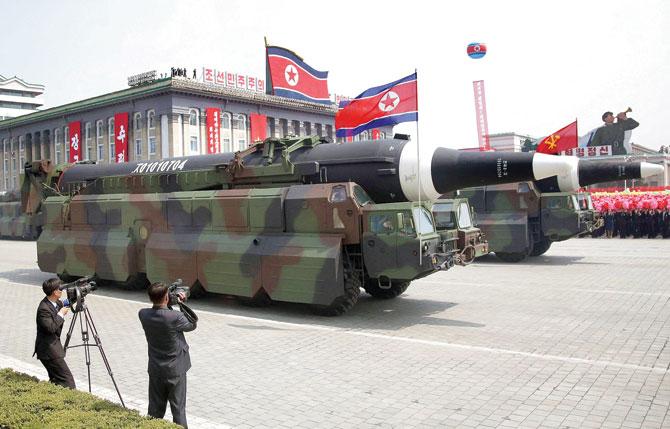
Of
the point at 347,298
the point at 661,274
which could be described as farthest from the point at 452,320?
the point at 661,274

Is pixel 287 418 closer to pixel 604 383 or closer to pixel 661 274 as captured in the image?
pixel 604 383

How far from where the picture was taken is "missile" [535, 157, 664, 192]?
14122 mm

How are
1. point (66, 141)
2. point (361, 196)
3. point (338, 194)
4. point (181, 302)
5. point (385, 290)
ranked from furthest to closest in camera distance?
1. point (66, 141)
2. point (385, 290)
3. point (361, 196)
4. point (338, 194)
5. point (181, 302)

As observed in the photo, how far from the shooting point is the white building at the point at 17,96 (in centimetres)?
9825

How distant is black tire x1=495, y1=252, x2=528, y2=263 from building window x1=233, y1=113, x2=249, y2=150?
3382 centimetres

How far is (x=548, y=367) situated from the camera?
699 centimetres

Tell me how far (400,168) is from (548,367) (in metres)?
4.31

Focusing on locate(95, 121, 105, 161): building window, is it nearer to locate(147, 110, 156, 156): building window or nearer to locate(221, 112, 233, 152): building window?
locate(147, 110, 156, 156): building window

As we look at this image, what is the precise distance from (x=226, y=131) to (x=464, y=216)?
38.5m

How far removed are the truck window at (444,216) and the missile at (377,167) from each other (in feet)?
1.67

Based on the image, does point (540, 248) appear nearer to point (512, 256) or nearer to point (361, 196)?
point (512, 256)

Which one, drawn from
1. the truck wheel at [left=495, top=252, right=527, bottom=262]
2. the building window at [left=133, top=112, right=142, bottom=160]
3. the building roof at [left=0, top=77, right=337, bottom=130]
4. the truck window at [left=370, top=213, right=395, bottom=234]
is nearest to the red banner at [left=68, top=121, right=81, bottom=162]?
the building roof at [left=0, top=77, right=337, bottom=130]

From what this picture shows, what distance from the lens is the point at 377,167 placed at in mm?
10414

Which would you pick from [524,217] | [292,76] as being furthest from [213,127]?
[524,217]
